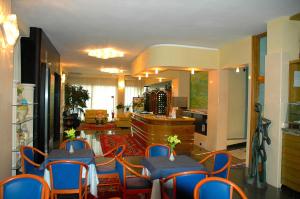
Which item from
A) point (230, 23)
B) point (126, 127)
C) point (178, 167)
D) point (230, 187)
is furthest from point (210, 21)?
point (126, 127)

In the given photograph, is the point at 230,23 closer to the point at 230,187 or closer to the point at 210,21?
the point at 210,21

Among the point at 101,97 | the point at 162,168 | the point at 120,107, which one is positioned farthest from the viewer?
the point at 101,97

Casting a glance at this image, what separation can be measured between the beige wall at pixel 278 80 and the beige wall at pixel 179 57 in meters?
2.51

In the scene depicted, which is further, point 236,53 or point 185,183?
point 236,53

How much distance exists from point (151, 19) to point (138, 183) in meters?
3.04

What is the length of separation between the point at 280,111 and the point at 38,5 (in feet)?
15.1

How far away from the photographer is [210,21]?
15.9 feet

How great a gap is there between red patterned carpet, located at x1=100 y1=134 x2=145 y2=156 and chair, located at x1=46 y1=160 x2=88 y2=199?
387 centimetres

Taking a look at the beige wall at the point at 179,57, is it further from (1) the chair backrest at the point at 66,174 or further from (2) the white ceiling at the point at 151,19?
(1) the chair backrest at the point at 66,174

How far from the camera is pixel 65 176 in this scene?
305 cm

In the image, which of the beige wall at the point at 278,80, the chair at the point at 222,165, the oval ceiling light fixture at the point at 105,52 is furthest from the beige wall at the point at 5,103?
the beige wall at the point at 278,80

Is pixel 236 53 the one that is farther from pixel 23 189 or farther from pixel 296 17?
pixel 23 189

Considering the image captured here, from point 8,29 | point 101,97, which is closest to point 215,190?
point 8,29

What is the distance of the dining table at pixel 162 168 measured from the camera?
2939mm
